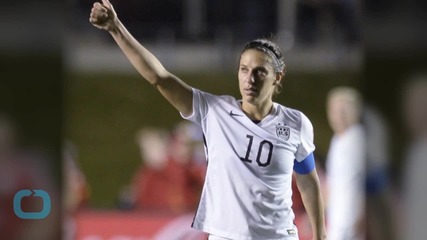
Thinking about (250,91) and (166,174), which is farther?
(166,174)

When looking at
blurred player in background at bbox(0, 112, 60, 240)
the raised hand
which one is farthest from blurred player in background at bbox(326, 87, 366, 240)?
blurred player in background at bbox(0, 112, 60, 240)

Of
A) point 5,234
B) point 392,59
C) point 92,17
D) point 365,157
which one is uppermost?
point 92,17

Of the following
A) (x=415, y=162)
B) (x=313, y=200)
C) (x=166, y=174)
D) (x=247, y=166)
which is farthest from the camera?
(x=166, y=174)

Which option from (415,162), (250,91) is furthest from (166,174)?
(415,162)

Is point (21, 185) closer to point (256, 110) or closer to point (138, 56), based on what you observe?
point (138, 56)

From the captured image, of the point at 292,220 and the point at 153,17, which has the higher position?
the point at 153,17

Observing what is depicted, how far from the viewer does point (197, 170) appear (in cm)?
340

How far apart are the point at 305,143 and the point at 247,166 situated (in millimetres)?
208

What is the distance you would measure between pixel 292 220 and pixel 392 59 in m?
0.64

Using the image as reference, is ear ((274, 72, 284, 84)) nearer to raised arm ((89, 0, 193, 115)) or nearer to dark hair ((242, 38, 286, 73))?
dark hair ((242, 38, 286, 73))

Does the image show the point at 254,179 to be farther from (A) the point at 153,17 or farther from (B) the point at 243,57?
(A) the point at 153,17

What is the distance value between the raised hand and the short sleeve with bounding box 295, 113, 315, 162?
685mm

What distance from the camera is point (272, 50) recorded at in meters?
3.16

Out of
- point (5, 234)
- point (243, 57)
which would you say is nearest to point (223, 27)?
point (243, 57)
